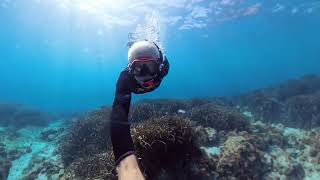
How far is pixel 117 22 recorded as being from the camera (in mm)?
41219

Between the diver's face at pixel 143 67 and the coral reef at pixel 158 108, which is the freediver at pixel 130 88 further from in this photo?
the coral reef at pixel 158 108

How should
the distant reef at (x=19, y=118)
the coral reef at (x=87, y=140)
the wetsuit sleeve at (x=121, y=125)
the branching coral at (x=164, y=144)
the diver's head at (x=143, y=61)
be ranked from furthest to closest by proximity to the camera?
the distant reef at (x=19, y=118) < the coral reef at (x=87, y=140) < the branching coral at (x=164, y=144) < the diver's head at (x=143, y=61) < the wetsuit sleeve at (x=121, y=125)

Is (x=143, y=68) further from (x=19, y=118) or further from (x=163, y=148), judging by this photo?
(x=19, y=118)

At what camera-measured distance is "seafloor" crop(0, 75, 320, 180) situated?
6855mm

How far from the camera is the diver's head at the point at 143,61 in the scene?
3938 mm

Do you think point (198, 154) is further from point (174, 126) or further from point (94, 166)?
point (94, 166)

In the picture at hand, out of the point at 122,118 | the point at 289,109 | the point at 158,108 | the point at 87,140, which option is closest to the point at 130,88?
the point at 122,118

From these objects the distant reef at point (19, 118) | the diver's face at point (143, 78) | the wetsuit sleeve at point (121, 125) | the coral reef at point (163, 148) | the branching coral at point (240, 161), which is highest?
the distant reef at point (19, 118)

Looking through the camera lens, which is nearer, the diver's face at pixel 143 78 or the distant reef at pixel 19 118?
the diver's face at pixel 143 78

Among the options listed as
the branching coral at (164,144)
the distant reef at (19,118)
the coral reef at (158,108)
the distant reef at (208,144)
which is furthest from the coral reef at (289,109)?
the distant reef at (19,118)

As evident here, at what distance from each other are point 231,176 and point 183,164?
5.29ft

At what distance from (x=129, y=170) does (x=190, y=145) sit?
15.8 ft

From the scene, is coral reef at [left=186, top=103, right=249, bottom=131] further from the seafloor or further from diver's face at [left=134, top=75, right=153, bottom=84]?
diver's face at [left=134, top=75, right=153, bottom=84]

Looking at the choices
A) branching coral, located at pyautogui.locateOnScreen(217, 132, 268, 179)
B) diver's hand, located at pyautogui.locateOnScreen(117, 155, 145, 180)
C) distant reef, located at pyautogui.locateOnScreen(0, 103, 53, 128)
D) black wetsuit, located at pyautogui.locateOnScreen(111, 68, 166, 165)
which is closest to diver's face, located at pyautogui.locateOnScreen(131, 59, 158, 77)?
black wetsuit, located at pyautogui.locateOnScreen(111, 68, 166, 165)
